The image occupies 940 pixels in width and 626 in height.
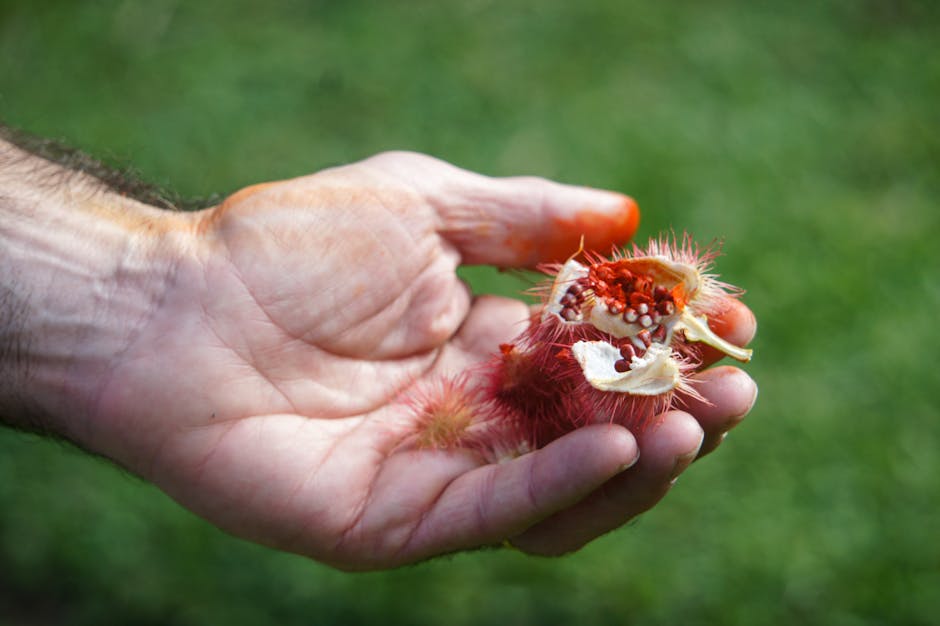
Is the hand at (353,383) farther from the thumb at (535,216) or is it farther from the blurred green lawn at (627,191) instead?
the blurred green lawn at (627,191)

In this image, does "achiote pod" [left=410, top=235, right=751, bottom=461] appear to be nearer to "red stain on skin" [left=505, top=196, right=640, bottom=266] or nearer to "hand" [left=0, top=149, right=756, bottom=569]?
"hand" [left=0, top=149, right=756, bottom=569]

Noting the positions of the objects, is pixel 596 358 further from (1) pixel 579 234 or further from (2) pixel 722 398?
(1) pixel 579 234

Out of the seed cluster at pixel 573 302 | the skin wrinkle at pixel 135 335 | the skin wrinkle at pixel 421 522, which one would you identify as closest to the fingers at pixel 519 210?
the seed cluster at pixel 573 302

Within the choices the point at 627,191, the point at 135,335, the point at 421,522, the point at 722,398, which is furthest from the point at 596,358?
the point at 627,191

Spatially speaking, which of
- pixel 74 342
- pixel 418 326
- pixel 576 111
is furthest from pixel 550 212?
pixel 576 111

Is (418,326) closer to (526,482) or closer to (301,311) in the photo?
(301,311)

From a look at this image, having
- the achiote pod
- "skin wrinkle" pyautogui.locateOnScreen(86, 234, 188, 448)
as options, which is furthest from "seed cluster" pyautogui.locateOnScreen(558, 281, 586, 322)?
"skin wrinkle" pyautogui.locateOnScreen(86, 234, 188, 448)

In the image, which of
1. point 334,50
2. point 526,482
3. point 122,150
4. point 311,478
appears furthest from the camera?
point 334,50
